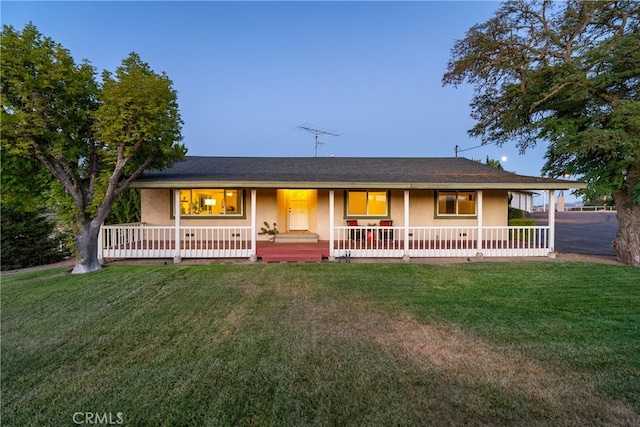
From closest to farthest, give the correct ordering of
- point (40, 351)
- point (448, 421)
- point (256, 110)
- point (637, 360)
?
point (448, 421), point (637, 360), point (40, 351), point (256, 110)

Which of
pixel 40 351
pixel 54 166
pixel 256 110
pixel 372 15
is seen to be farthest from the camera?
pixel 256 110

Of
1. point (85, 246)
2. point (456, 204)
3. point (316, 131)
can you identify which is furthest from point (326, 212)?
point (85, 246)

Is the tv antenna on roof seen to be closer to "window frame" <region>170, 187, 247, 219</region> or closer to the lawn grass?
"window frame" <region>170, 187, 247, 219</region>

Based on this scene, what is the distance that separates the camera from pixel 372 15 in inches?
970

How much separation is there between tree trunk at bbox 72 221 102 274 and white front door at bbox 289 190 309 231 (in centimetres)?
656

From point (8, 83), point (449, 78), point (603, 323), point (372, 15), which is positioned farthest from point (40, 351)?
point (372, 15)

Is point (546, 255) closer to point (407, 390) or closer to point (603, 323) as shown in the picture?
point (603, 323)

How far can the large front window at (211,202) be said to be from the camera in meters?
11.1

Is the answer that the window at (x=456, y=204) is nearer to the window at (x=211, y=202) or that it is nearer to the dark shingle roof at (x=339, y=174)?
the dark shingle roof at (x=339, y=174)

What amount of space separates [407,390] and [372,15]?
28.7 metres

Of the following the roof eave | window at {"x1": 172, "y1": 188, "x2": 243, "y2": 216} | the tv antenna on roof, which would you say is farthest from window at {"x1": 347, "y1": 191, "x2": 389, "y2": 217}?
the tv antenna on roof

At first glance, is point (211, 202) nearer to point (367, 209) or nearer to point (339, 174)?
point (339, 174)

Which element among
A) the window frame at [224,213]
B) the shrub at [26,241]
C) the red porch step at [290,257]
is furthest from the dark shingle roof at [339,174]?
the shrub at [26,241]

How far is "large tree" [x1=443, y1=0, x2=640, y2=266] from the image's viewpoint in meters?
8.42
